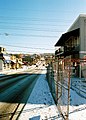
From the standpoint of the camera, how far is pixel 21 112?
8.91 m

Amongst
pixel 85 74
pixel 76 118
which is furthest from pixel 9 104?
pixel 85 74

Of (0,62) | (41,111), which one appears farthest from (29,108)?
(0,62)

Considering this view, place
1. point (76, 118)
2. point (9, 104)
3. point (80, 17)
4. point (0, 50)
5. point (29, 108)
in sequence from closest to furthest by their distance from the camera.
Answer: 1. point (76, 118)
2. point (29, 108)
3. point (9, 104)
4. point (80, 17)
5. point (0, 50)

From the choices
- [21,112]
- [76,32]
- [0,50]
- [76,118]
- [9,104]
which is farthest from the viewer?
[0,50]

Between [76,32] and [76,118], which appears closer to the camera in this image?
[76,118]

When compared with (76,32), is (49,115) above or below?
below

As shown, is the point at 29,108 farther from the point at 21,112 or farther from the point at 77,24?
the point at 77,24

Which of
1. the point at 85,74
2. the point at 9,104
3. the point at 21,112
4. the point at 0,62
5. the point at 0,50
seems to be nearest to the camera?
the point at 21,112

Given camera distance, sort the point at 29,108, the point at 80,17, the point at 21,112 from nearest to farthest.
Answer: the point at 21,112 < the point at 29,108 < the point at 80,17

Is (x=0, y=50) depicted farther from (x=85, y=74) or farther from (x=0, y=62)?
(x=85, y=74)

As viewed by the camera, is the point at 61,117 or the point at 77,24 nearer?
the point at 61,117

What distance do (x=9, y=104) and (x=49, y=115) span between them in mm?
3077

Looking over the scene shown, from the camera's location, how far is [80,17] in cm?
3073

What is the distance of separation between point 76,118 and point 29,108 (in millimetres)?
2521
